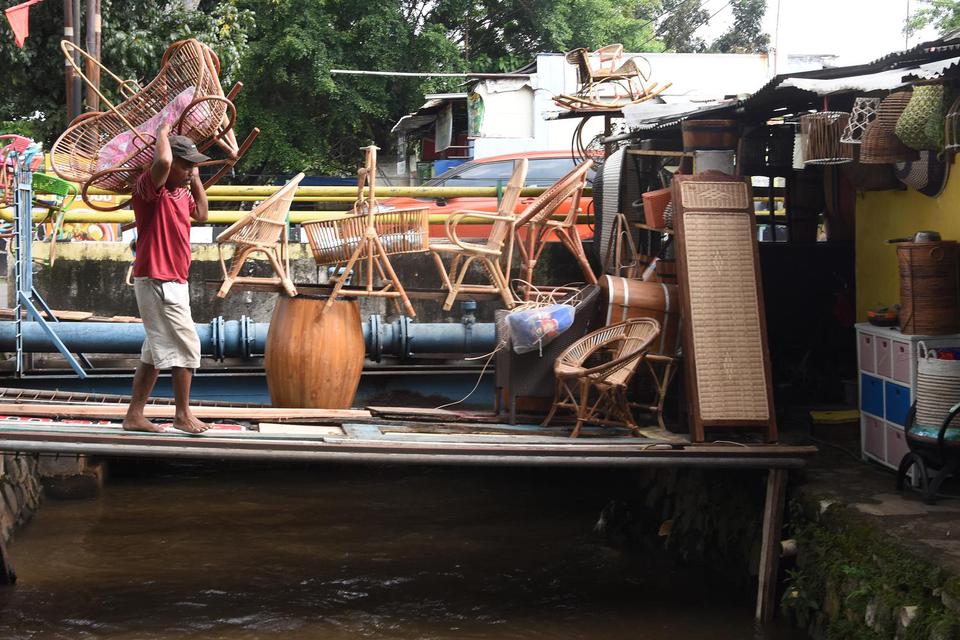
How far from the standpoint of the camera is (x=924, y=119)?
590 cm

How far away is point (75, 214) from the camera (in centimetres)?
1000

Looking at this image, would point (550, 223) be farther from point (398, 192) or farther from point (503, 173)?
point (503, 173)

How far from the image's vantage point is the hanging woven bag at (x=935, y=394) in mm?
6023

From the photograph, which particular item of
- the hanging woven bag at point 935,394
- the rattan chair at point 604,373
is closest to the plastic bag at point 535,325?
the rattan chair at point 604,373

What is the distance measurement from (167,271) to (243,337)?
3125 millimetres

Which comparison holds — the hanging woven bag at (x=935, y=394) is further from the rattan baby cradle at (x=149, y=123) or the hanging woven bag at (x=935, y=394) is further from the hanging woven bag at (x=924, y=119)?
the rattan baby cradle at (x=149, y=123)

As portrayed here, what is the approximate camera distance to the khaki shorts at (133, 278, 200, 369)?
596 cm

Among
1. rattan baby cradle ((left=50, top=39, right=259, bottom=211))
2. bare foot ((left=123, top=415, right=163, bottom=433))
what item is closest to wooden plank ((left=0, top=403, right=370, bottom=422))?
bare foot ((left=123, top=415, right=163, bottom=433))

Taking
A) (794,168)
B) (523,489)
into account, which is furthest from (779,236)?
(523,489)

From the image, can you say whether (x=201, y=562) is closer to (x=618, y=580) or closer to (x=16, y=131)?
(x=618, y=580)

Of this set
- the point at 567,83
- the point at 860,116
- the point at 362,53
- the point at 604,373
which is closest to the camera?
the point at 860,116

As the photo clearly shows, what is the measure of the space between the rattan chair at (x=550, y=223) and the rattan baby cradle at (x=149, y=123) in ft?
9.23

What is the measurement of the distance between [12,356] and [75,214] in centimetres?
138

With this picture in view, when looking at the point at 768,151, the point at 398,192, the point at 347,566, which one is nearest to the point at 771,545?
the point at 347,566
